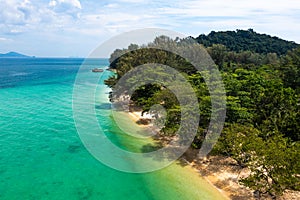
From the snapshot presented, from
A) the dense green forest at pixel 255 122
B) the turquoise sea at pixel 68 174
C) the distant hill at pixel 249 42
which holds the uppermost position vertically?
the distant hill at pixel 249 42

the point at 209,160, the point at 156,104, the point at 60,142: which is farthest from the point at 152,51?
the point at 209,160

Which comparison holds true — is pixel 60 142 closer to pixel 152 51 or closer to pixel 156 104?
pixel 156 104

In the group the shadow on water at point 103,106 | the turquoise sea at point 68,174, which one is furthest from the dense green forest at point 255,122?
the shadow on water at point 103,106

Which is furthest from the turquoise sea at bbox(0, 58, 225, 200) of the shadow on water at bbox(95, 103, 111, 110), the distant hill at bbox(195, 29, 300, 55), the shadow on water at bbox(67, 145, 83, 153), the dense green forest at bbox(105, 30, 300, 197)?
the distant hill at bbox(195, 29, 300, 55)

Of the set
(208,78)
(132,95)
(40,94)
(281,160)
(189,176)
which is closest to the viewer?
(281,160)

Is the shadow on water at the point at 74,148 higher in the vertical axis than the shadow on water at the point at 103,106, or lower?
lower

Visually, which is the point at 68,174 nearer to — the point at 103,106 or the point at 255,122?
the point at 255,122

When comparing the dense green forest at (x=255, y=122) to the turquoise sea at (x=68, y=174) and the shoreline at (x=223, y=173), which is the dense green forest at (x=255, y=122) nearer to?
the shoreline at (x=223, y=173)

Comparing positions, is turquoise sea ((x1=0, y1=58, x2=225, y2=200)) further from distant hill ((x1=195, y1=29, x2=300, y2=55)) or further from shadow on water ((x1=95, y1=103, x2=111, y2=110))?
distant hill ((x1=195, y1=29, x2=300, y2=55))

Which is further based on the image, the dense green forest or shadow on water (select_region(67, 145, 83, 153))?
shadow on water (select_region(67, 145, 83, 153))
